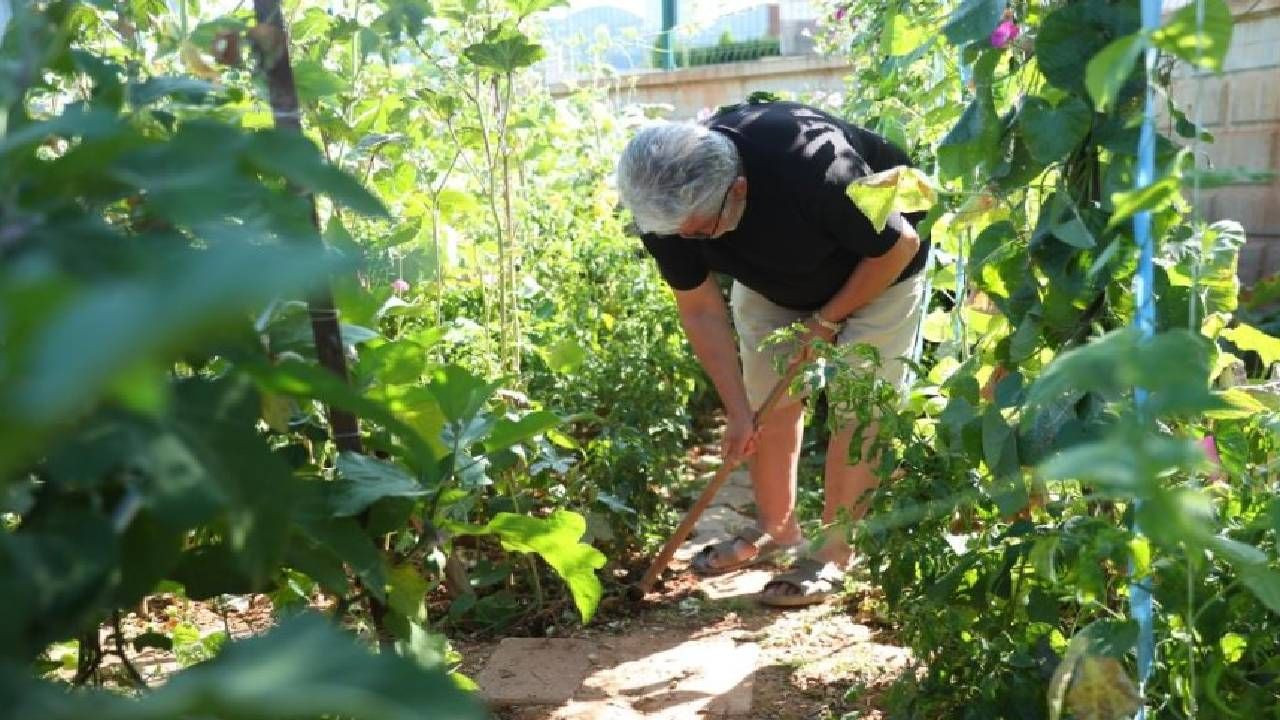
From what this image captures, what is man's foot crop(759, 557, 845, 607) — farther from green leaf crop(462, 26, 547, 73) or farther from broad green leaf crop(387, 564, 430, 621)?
broad green leaf crop(387, 564, 430, 621)

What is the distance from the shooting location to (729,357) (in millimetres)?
3406

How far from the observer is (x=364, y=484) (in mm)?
1251

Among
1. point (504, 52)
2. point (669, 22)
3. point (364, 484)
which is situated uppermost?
point (669, 22)

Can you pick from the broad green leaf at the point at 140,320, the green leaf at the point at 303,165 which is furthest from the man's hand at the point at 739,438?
the broad green leaf at the point at 140,320

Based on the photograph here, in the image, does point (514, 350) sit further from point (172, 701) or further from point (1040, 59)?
point (172, 701)

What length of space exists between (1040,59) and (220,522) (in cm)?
125

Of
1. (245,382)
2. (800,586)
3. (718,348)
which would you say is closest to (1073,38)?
(245,382)

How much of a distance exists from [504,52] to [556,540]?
150 centimetres

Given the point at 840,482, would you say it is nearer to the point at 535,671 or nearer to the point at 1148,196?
the point at 535,671

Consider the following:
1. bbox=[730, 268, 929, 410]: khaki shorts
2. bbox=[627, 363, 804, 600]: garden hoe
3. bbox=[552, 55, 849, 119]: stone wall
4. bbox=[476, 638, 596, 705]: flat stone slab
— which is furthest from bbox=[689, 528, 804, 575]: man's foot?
bbox=[552, 55, 849, 119]: stone wall

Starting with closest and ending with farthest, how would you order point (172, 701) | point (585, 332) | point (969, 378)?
point (172, 701), point (969, 378), point (585, 332)

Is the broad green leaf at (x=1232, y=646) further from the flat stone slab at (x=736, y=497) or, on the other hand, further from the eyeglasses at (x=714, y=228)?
the flat stone slab at (x=736, y=497)

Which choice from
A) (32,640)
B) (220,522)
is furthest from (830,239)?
(32,640)

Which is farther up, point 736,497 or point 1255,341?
point 1255,341
